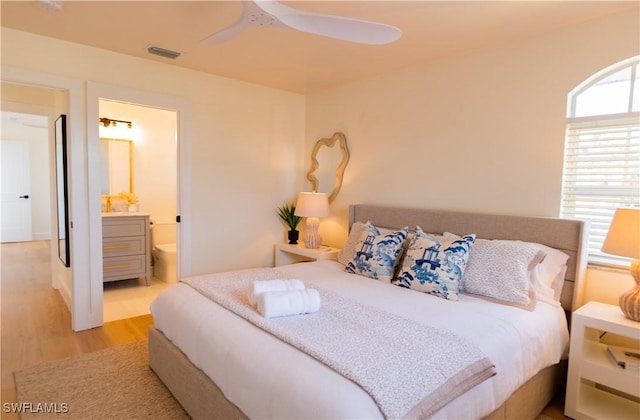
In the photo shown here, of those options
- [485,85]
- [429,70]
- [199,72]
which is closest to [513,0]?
[485,85]

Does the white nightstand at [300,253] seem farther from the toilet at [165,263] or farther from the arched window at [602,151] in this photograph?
the arched window at [602,151]

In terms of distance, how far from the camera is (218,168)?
12.5 ft

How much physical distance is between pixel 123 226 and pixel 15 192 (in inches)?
200

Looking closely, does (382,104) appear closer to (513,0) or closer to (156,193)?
(513,0)

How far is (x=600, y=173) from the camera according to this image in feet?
7.69

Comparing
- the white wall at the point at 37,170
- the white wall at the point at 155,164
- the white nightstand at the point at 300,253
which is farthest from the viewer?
the white wall at the point at 37,170

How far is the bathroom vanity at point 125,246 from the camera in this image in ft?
14.0

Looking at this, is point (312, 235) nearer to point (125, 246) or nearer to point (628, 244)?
point (125, 246)

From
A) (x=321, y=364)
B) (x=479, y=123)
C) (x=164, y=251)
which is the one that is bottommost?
(x=164, y=251)

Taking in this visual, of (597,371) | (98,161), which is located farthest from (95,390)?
(597,371)

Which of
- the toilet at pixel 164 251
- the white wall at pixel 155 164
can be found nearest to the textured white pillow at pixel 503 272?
the toilet at pixel 164 251

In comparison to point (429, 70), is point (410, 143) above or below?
below

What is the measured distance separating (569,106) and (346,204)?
217 cm

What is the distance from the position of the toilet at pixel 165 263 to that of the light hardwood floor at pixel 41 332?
1128mm
